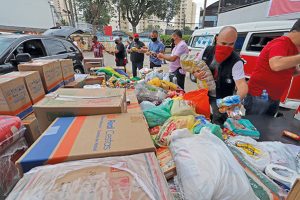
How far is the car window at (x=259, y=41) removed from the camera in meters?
4.11

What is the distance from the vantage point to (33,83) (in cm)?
156

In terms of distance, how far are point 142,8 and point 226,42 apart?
2388cm

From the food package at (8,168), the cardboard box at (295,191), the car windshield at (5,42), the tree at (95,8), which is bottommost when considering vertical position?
the food package at (8,168)

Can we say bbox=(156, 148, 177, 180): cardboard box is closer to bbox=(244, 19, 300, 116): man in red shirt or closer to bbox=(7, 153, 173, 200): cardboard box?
bbox=(7, 153, 173, 200): cardboard box

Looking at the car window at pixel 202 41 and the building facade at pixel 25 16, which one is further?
the building facade at pixel 25 16

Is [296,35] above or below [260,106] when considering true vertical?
above

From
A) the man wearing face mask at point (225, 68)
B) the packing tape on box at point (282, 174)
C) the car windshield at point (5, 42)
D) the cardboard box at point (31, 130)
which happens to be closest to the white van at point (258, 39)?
the man wearing face mask at point (225, 68)

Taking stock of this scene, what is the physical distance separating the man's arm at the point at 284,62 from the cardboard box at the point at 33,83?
7.02ft

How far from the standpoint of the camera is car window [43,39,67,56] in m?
4.15

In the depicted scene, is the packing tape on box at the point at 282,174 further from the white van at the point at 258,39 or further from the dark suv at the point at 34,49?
the dark suv at the point at 34,49

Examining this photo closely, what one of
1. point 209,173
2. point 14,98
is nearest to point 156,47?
point 14,98

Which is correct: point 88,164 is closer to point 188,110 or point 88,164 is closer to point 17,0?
point 188,110

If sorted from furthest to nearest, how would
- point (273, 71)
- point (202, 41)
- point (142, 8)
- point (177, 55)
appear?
point (142, 8)
point (202, 41)
point (177, 55)
point (273, 71)

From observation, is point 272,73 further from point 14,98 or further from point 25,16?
point 25,16
